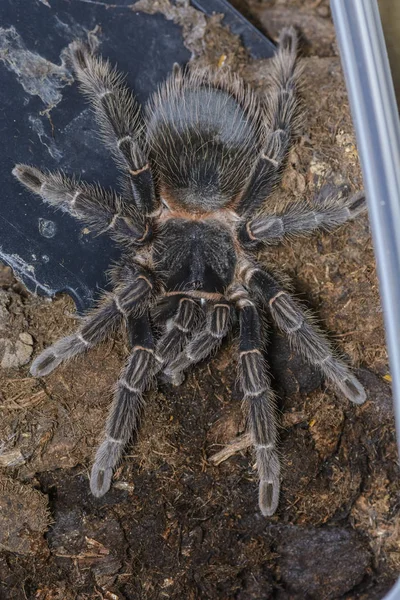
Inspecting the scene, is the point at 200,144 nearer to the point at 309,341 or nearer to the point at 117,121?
the point at 117,121

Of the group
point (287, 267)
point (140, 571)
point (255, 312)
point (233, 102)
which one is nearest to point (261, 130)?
point (233, 102)

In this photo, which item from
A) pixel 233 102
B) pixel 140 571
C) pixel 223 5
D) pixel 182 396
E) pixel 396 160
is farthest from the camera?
pixel 223 5

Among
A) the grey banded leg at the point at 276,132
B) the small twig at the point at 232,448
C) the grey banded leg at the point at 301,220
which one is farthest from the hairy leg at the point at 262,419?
the grey banded leg at the point at 276,132

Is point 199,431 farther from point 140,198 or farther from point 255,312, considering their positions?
point 140,198

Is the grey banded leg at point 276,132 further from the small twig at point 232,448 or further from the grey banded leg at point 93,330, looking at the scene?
the small twig at point 232,448

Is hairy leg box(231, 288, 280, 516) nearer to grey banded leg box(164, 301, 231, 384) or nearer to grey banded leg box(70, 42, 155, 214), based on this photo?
grey banded leg box(164, 301, 231, 384)

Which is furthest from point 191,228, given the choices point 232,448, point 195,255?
point 232,448

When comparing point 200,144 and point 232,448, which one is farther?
point 200,144
